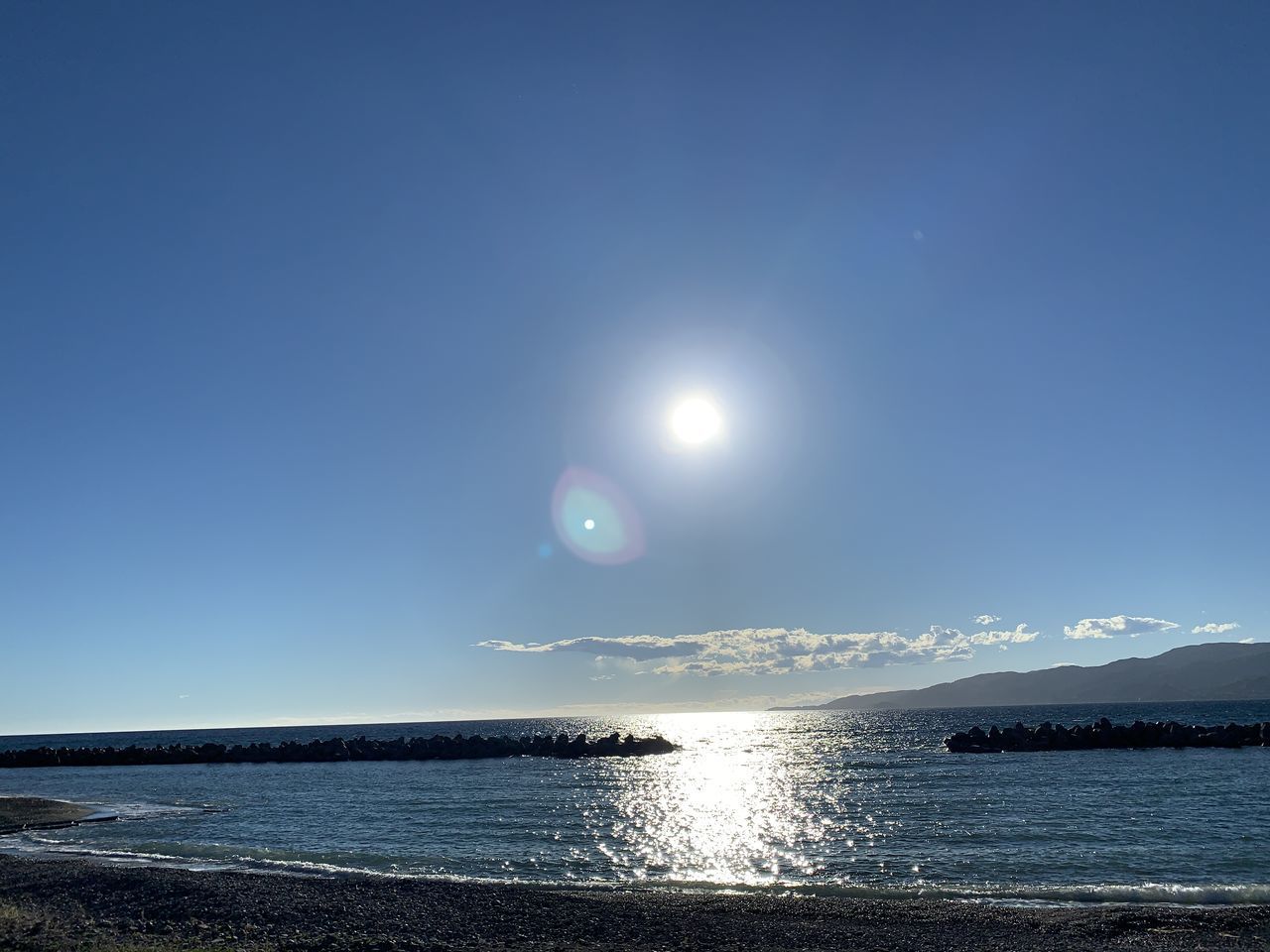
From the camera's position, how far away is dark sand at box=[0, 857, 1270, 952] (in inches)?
685

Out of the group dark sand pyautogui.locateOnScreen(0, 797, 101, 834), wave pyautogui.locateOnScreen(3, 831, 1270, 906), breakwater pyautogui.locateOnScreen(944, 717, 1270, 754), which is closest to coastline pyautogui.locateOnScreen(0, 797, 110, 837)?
dark sand pyautogui.locateOnScreen(0, 797, 101, 834)

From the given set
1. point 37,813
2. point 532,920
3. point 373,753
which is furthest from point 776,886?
point 373,753

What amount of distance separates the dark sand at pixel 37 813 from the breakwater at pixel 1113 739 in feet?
218

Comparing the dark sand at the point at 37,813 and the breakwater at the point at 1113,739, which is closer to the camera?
the dark sand at the point at 37,813

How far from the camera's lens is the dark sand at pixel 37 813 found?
38.5 m

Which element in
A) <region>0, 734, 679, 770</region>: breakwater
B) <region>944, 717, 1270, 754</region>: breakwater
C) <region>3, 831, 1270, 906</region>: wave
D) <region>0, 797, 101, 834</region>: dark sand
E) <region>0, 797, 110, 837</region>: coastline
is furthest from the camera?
<region>0, 734, 679, 770</region>: breakwater

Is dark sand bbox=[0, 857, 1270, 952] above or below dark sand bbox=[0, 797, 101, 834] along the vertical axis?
below

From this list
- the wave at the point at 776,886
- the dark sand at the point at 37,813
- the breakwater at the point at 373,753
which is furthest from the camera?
the breakwater at the point at 373,753

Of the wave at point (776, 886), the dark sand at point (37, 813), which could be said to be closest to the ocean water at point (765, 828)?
the wave at point (776, 886)

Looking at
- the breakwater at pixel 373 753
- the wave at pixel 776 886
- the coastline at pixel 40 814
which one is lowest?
the wave at pixel 776 886

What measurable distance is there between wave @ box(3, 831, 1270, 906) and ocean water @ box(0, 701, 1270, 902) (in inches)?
4.2

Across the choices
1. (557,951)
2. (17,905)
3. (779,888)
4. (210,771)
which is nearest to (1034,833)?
(779,888)

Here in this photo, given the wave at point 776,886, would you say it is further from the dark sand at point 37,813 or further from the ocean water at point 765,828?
the dark sand at point 37,813

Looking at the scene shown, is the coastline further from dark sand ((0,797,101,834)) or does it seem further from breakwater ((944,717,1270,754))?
breakwater ((944,717,1270,754))
